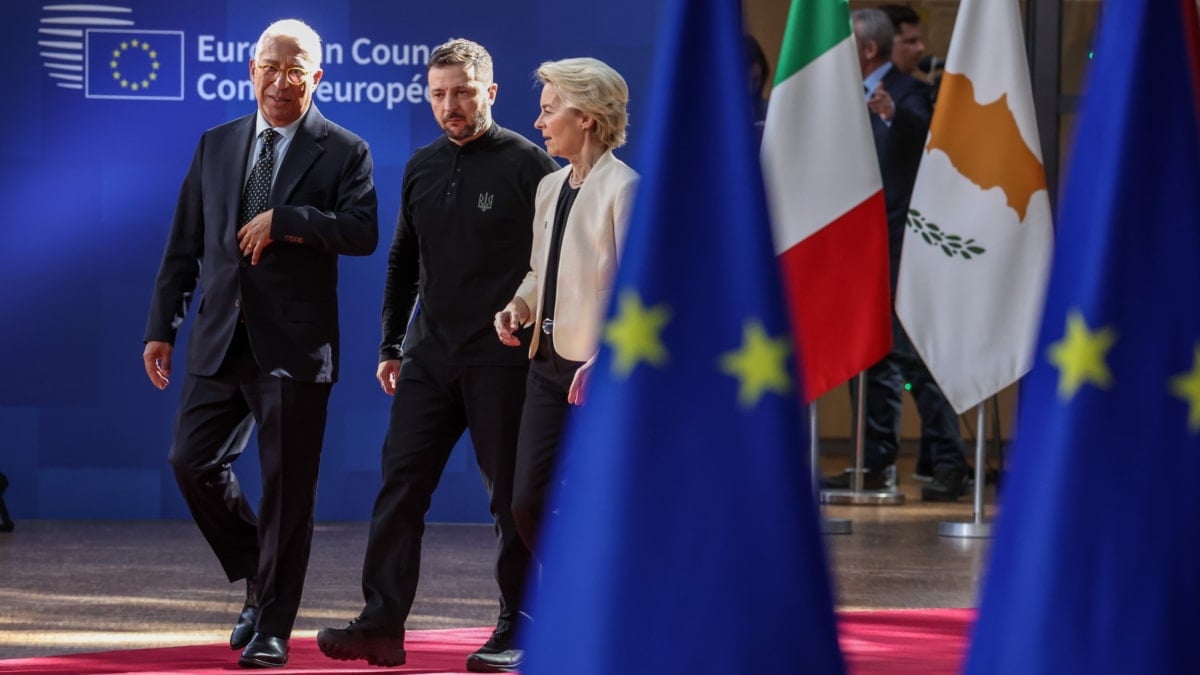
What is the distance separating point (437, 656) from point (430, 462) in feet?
1.77

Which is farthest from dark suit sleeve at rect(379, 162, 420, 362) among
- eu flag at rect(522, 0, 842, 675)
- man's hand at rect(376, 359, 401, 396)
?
eu flag at rect(522, 0, 842, 675)

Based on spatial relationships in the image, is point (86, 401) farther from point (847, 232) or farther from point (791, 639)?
point (791, 639)

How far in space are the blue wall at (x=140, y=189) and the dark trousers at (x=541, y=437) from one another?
11.4 feet

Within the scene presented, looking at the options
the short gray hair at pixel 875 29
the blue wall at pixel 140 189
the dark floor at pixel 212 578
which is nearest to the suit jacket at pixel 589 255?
the dark floor at pixel 212 578

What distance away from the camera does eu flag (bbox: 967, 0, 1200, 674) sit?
1707 millimetres

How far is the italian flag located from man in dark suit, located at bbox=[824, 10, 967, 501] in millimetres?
1625

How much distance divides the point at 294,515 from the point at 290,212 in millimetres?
711

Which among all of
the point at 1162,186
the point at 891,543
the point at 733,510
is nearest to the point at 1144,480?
the point at 1162,186

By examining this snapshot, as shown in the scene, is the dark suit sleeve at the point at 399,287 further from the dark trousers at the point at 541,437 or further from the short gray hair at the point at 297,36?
the dark trousers at the point at 541,437

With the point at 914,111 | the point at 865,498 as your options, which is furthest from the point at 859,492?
the point at 914,111

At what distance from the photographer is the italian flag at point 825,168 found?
639 centimetres

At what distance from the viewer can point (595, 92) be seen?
163 inches

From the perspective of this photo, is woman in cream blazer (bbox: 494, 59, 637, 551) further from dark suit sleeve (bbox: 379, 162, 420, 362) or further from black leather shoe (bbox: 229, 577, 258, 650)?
black leather shoe (bbox: 229, 577, 258, 650)

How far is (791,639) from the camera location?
169 cm
